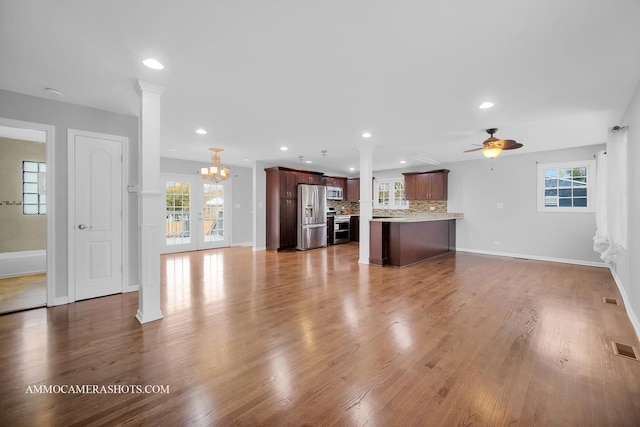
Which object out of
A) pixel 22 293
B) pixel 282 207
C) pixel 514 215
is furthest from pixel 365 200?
pixel 22 293

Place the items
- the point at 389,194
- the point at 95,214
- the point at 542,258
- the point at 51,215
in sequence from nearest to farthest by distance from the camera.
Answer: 1. the point at 51,215
2. the point at 95,214
3. the point at 542,258
4. the point at 389,194

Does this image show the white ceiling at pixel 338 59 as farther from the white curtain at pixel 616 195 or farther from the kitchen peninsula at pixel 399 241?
the kitchen peninsula at pixel 399 241

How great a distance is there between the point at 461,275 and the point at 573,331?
212 centimetres

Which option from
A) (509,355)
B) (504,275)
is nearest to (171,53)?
(509,355)

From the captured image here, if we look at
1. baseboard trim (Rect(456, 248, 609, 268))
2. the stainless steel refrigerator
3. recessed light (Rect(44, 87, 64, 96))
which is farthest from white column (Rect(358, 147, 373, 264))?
recessed light (Rect(44, 87, 64, 96))

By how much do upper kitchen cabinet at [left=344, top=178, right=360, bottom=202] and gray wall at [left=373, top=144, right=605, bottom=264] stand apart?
105 inches

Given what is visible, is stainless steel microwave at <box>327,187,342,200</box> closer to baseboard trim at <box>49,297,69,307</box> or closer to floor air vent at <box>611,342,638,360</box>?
baseboard trim at <box>49,297,69,307</box>

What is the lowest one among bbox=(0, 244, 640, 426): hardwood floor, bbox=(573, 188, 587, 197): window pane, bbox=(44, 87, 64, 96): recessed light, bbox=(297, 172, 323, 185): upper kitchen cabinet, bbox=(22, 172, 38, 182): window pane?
bbox=(0, 244, 640, 426): hardwood floor

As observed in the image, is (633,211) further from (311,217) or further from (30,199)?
(30,199)

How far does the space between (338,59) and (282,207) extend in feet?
17.2

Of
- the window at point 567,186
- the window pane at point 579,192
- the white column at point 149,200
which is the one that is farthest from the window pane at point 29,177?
the window pane at point 579,192

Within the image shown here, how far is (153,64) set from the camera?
2379 millimetres

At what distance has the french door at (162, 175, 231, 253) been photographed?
703cm

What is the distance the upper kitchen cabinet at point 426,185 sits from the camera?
7426 mm
